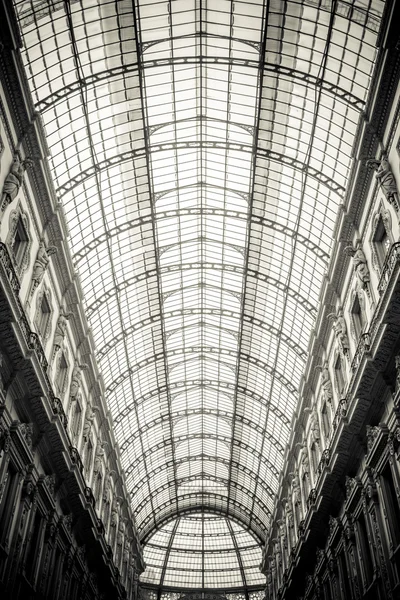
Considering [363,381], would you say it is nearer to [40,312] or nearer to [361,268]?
[361,268]

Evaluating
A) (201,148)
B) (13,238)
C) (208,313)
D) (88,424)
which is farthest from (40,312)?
(208,313)

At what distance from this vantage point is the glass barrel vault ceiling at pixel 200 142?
86.8 ft

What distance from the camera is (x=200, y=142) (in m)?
35.1

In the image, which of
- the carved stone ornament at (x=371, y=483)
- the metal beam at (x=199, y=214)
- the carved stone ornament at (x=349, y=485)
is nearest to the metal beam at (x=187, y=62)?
the metal beam at (x=199, y=214)

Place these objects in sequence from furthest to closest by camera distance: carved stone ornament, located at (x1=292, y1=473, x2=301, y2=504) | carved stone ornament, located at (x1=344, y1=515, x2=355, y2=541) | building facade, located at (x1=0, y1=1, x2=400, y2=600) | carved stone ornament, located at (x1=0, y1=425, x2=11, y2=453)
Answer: carved stone ornament, located at (x1=292, y1=473, x2=301, y2=504) < carved stone ornament, located at (x1=344, y1=515, x2=355, y2=541) < carved stone ornament, located at (x1=0, y1=425, x2=11, y2=453) < building facade, located at (x1=0, y1=1, x2=400, y2=600)

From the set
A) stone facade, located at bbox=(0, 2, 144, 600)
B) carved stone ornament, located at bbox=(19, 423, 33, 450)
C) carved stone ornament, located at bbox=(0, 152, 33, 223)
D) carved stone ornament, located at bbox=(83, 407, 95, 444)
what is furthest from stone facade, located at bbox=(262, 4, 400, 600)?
carved stone ornament, located at bbox=(83, 407, 95, 444)

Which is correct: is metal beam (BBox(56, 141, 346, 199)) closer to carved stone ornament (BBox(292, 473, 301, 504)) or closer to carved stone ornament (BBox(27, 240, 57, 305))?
carved stone ornament (BBox(27, 240, 57, 305))

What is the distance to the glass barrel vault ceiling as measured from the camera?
2645 centimetres

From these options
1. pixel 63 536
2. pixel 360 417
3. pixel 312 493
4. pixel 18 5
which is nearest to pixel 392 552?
pixel 360 417

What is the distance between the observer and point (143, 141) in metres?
33.3

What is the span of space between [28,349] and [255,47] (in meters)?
18.1

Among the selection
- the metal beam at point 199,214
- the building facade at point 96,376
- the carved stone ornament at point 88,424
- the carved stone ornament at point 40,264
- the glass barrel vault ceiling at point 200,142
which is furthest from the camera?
the carved stone ornament at point 88,424

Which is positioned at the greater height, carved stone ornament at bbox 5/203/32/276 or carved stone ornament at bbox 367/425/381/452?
carved stone ornament at bbox 5/203/32/276

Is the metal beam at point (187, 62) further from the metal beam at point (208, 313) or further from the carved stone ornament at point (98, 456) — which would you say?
the carved stone ornament at point (98, 456)
